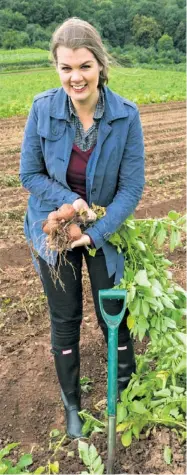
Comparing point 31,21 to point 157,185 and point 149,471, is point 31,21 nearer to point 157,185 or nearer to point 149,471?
point 157,185

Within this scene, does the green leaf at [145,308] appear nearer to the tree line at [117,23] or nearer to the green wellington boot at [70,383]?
the green wellington boot at [70,383]

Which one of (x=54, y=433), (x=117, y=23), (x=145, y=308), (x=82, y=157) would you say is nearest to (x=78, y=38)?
(x=82, y=157)

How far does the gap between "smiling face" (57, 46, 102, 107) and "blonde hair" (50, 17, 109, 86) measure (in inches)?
0.7

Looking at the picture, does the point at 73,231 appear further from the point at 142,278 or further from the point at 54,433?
the point at 54,433

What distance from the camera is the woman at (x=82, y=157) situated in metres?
2.05

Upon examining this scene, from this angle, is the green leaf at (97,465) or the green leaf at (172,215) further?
the green leaf at (172,215)

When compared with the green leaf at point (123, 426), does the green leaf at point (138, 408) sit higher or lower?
higher

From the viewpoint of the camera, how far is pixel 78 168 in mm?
2180

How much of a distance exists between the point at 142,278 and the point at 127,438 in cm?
64

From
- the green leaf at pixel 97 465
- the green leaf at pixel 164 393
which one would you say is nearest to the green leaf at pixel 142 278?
the green leaf at pixel 164 393

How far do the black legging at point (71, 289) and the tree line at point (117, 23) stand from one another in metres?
51.7

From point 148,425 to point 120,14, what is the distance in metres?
61.1

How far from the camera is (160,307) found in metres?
2.21

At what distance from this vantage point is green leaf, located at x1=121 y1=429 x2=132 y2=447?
2.19 meters
